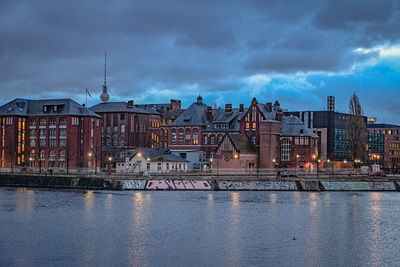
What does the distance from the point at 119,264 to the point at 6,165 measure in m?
100.0

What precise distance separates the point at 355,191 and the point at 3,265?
247ft

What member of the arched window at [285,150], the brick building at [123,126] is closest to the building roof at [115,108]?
the brick building at [123,126]

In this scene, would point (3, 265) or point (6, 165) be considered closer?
point (3, 265)

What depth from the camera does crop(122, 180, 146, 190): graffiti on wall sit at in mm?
98750

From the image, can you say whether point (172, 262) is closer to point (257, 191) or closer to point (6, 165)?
point (257, 191)

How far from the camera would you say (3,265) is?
126 feet

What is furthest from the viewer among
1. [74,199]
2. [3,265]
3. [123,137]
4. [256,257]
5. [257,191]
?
[123,137]

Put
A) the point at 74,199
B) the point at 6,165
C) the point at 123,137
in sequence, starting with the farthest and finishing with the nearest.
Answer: the point at 123,137 → the point at 6,165 → the point at 74,199

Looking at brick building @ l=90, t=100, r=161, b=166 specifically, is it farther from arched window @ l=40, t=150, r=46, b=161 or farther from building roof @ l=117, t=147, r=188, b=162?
building roof @ l=117, t=147, r=188, b=162

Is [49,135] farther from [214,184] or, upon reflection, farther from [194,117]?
[214,184]

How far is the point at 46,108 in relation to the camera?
13462 centimetres

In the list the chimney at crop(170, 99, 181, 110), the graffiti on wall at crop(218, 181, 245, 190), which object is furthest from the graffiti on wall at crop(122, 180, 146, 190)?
the chimney at crop(170, 99, 181, 110)

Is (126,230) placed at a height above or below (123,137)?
below

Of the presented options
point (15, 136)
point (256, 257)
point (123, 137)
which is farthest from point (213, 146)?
point (256, 257)
